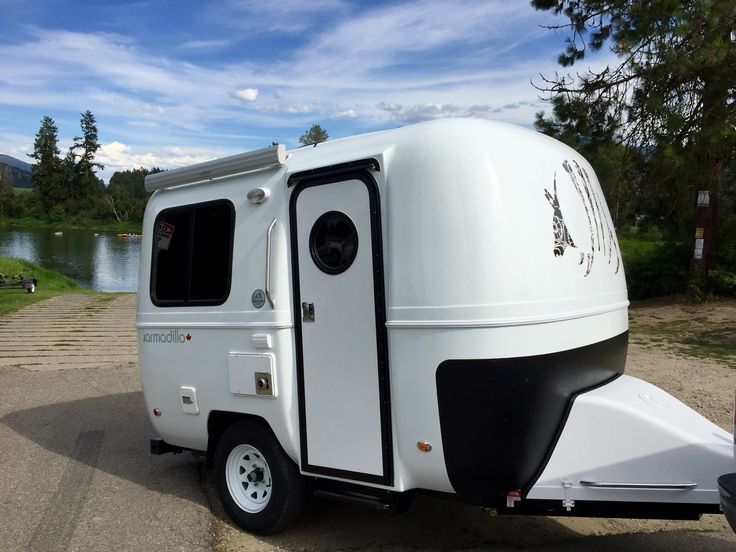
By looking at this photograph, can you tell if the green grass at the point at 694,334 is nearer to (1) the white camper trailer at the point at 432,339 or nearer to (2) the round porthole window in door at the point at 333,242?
(1) the white camper trailer at the point at 432,339

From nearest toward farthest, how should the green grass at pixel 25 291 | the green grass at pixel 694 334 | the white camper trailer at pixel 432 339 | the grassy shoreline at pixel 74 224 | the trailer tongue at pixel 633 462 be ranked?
1. the trailer tongue at pixel 633 462
2. the white camper trailer at pixel 432 339
3. the green grass at pixel 694 334
4. the green grass at pixel 25 291
5. the grassy shoreline at pixel 74 224

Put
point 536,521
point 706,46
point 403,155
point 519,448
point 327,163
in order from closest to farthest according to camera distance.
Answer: point 519,448, point 403,155, point 327,163, point 536,521, point 706,46

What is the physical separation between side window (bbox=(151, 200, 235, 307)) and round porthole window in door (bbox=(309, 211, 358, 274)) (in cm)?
81

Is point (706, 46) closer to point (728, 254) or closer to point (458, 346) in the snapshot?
point (728, 254)

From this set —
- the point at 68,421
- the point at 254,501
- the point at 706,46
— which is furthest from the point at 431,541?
the point at 706,46

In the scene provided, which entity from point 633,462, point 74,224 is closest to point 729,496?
point 633,462

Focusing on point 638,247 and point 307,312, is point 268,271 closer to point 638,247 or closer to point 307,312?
point 307,312

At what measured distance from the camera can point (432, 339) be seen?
365cm

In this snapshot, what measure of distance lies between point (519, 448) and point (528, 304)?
2.52ft

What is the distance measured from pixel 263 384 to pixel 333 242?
1.07m

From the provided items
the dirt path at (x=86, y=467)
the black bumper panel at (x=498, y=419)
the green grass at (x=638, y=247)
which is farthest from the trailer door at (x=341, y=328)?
the green grass at (x=638, y=247)

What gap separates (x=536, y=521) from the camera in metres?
4.72

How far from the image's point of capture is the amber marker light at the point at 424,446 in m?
3.71

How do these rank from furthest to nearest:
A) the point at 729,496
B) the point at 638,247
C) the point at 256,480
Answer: the point at 638,247 → the point at 256,480 → the point at 729,496
